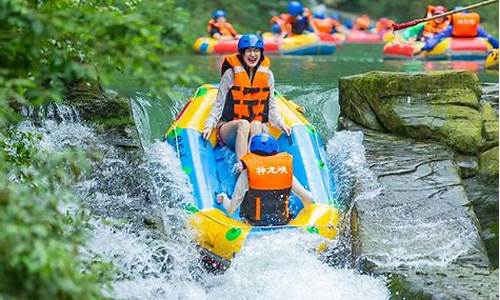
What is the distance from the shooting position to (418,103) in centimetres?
730

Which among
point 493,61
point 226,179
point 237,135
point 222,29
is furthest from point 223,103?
point 222,29

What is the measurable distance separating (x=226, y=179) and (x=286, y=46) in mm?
10256

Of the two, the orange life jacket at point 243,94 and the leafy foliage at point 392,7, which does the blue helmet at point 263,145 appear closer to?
the orange life jacket at point 243,94

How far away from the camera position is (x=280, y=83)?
1057 centimetres

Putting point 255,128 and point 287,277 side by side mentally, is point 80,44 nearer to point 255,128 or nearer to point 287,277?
point 287,277

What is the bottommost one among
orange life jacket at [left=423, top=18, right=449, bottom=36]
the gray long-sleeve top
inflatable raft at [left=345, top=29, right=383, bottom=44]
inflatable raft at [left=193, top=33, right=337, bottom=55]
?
inflatable raft at [left=345, top=29, right=383, bottom=44]

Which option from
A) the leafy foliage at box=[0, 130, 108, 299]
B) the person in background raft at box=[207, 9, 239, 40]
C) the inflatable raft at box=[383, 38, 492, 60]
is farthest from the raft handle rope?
the person in background raft at box=[207, 9, 239, 40]

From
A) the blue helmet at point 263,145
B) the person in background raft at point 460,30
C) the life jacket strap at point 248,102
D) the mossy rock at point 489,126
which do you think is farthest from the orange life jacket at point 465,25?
the blue helmet at point 263,145

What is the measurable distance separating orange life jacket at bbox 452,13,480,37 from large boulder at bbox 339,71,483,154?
327 inches

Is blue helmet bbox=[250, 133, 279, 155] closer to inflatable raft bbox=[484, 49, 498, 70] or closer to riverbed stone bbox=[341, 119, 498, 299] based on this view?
riverbed stone bbox=[341, 119, 498, 299]

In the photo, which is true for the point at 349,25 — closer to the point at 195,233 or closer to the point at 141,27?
the point at 195,233

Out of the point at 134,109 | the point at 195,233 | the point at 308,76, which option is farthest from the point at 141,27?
the point at 308,76

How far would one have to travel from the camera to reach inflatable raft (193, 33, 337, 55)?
16891mm

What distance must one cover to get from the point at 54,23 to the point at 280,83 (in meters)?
7.69
